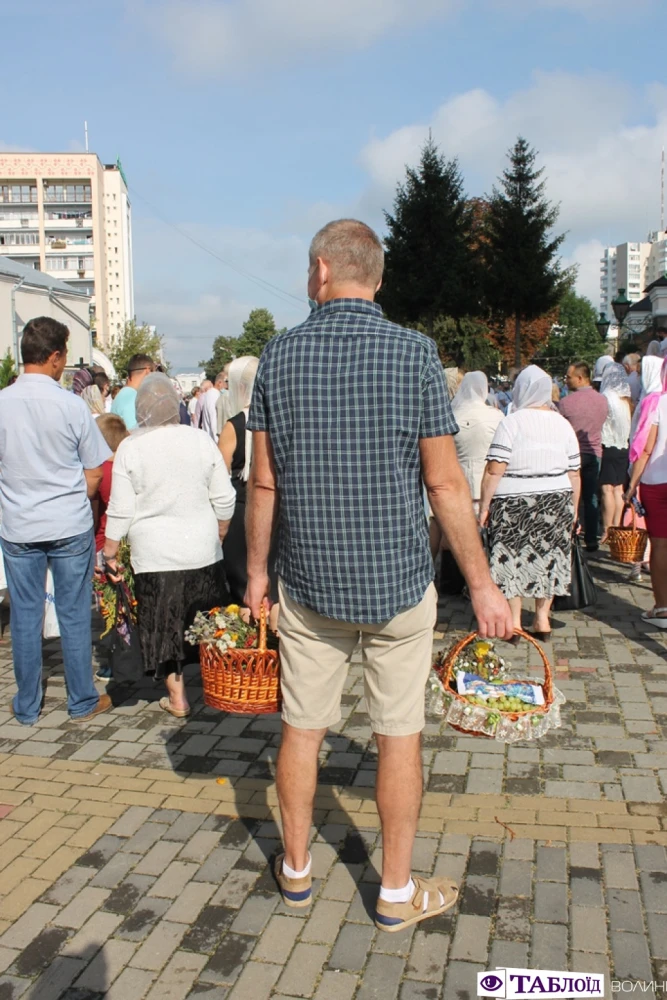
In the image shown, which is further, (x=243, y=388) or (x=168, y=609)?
(x=243, y=388)

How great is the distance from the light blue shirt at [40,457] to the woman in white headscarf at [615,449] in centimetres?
614

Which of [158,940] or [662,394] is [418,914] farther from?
[662,394]

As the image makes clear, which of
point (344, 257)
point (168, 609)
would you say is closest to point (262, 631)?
point (168, 609)

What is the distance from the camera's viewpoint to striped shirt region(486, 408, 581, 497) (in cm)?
596

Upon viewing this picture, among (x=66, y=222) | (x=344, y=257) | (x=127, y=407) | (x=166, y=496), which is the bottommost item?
(x=166, y=496)

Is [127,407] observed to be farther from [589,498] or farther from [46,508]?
[589,498]

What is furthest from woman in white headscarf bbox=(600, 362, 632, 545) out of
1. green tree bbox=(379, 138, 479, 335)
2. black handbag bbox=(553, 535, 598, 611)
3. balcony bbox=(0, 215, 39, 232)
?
balcony bbox=(0, 215, 39, 232)

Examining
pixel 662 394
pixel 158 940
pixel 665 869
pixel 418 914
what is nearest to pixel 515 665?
pixel 662 394

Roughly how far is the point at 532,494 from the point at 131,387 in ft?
13.3

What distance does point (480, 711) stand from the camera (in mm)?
3260

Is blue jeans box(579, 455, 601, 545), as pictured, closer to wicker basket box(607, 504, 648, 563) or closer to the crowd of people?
the crowd of people

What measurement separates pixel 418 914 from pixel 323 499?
1444mm

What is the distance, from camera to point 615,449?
9.61m

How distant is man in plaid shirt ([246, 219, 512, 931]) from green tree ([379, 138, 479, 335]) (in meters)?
36.6
